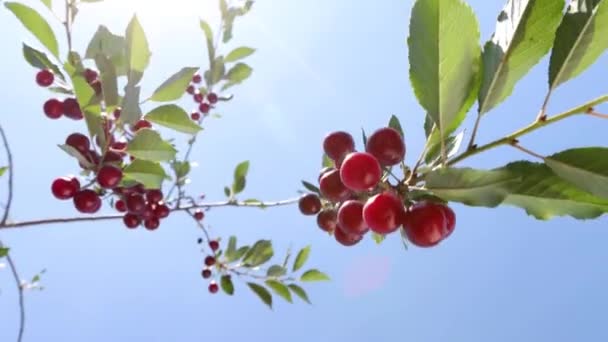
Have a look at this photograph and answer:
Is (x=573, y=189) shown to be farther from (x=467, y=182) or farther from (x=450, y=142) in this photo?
(x=450, y=142)

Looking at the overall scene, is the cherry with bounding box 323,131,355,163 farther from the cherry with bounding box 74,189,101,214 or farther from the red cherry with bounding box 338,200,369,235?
the cherry with bounding box 74,189,101,214

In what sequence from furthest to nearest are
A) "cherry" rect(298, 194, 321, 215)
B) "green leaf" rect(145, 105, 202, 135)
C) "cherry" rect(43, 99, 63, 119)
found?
1. "cherry" rect(43, 99, 63, 119)
2. "cherry" rect(298, 194, 321, 215)
3. "green leaf" rect(145, 105, 202, 135)

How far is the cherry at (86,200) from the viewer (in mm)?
2424

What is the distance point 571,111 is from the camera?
4.14 ft

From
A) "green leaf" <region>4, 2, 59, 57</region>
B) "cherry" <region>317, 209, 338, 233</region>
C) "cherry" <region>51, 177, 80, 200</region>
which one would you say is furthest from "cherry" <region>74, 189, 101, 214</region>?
"cherry" <region>317, 209, 338, 233</region>

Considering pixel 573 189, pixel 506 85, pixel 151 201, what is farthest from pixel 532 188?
pixel 151 201

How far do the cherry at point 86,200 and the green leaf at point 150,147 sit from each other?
421 mm

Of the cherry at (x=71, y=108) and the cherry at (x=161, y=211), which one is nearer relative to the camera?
the cherry at (x=71, y=108)

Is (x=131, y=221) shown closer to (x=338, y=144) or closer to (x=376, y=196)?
(x=338, y=144)

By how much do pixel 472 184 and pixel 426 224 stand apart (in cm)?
15

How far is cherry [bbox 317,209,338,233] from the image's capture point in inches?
77.5

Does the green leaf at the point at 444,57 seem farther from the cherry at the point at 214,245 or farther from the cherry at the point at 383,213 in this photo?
the cherry at the point at 214,245

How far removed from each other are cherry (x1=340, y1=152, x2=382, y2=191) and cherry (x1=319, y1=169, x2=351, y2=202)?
0.17m

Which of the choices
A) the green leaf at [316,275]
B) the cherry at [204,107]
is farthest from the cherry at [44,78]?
the cherry at [204,107]
